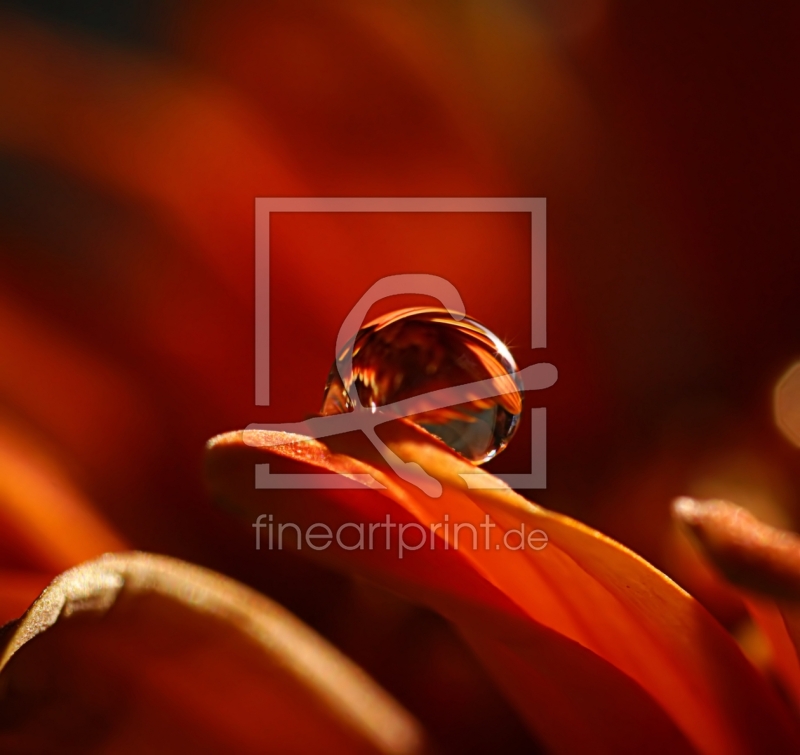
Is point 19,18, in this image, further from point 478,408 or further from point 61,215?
point 478,408

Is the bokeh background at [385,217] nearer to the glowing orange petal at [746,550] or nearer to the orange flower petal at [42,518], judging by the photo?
the orange flower petal at [42,518]

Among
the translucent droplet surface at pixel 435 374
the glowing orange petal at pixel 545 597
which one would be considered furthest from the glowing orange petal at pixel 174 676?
the translucent droplet surface at pixel 435 374

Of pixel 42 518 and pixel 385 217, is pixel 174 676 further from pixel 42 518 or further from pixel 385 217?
pixel 385 217

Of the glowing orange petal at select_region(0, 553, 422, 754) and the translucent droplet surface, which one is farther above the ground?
the translucent droplet surface

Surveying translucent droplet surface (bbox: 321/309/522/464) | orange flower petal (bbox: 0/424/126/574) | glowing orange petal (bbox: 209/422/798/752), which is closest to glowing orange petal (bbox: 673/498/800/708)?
glowing orange petal (bbox: 209/422/798/752)

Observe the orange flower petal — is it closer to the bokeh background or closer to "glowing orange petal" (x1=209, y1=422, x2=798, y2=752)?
the bokeh background

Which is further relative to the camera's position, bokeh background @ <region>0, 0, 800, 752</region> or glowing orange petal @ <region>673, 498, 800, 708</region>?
bokeh background @ <region>0, 0, 800, 752</region>

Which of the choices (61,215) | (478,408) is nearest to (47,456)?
(61,215)
